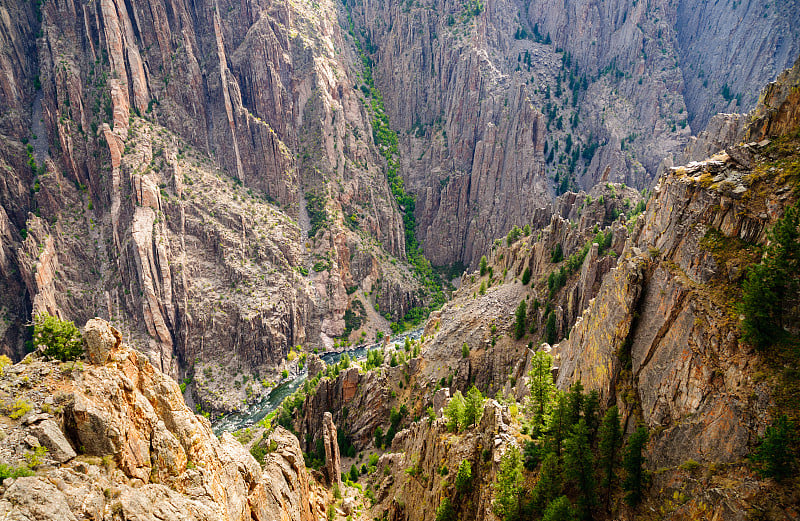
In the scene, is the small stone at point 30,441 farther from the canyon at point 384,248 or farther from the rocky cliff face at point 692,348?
the rocky cliff face at point 692,348

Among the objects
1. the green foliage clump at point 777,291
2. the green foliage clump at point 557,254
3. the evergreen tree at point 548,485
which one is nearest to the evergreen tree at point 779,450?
the green foliage clump at point 777,291

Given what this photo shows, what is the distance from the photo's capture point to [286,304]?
438 feet

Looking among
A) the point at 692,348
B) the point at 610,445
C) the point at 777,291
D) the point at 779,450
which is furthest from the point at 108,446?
the point at 777,291

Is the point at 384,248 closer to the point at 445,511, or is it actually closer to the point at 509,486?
the point at 445,511

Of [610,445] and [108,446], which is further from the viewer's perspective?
[610,445]

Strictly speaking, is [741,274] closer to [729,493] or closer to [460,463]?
[729,493]

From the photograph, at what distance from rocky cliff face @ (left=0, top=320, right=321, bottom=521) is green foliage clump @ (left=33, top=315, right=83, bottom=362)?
529 mm

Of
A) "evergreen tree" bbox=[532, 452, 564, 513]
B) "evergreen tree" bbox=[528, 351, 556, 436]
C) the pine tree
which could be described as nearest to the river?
the pine tree

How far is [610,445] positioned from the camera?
76.9 feet

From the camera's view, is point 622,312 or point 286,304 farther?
point 286,304

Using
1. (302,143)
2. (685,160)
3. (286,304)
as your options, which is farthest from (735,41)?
(286,304)

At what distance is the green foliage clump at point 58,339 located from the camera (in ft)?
66.1

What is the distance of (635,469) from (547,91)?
574 feet

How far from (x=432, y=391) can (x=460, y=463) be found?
3703 centimetres
